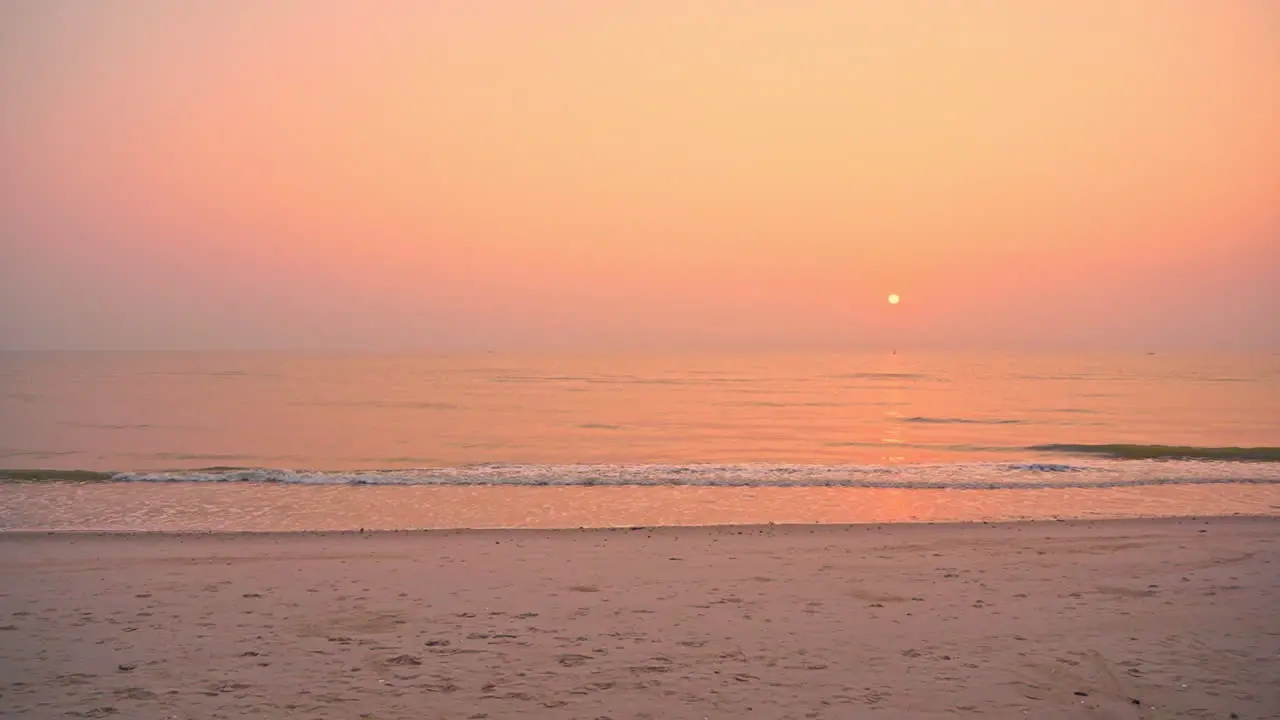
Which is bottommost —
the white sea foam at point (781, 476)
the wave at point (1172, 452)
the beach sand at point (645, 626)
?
the beach sand at point (645, 626)

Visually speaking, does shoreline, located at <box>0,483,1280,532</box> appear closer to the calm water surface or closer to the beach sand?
the beach sand

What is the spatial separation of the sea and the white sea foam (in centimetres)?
13

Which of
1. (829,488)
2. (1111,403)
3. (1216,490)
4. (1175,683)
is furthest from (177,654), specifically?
(1111,403)

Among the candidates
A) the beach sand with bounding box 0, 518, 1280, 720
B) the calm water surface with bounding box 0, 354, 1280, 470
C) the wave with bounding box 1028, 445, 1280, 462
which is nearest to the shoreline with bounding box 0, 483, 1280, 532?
the beach sand with bounding box 0, 518, 1280, 720

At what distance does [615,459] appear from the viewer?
3447 centimetres

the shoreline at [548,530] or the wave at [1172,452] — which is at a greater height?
the wave at [1172,452]

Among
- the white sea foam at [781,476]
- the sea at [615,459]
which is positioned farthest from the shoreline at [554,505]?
the white sea foam at [781,476]

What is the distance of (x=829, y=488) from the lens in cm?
2477

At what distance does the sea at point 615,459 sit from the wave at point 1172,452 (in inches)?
7.2

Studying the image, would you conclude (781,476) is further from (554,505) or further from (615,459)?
(615,459)

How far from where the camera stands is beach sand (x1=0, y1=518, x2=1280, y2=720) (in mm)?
8008

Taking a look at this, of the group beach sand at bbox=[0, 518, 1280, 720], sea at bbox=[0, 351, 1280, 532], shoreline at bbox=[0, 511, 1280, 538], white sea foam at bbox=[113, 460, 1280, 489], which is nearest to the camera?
beach sand at bbox=[0, 518, 1280, 720]

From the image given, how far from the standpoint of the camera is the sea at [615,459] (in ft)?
68.3

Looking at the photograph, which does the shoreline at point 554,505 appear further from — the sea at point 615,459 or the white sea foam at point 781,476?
the white sea foam at point 781,476
